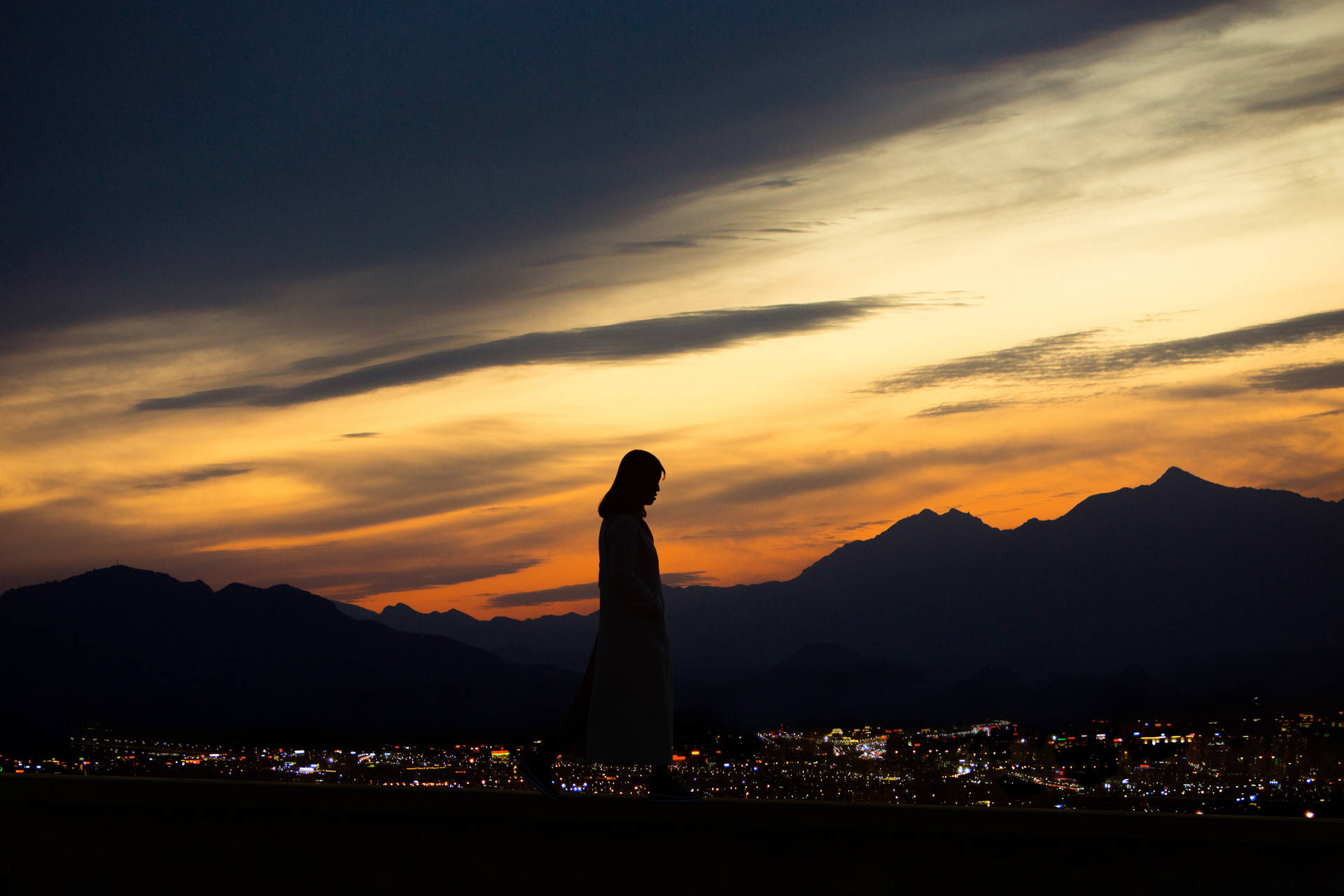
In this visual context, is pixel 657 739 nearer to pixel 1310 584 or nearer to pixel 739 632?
pixel 739 632

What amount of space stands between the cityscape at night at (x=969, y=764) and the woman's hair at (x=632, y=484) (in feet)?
13.0

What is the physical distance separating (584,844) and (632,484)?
189cm

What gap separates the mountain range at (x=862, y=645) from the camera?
64562 millimetres

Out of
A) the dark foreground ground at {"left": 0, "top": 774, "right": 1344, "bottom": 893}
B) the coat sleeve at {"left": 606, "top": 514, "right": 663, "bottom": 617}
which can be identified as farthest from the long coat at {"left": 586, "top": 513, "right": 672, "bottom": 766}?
the dark foreground ground at {"left": 0, "top": 774, "right": 1344, "bottom": 893}

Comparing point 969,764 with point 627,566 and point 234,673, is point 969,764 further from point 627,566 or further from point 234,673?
point 234,673

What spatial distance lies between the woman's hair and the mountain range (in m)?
3.74

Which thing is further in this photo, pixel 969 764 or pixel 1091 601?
pixel 1091 601

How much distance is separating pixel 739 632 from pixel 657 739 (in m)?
141

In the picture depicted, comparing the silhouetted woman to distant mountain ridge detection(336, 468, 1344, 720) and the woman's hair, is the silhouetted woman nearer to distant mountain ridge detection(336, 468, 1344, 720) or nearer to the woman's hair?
the woman's hair

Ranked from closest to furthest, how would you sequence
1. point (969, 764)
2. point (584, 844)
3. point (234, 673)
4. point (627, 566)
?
point (584, 844) → point (627, 566) → point (969, 764) → point (234, 673)

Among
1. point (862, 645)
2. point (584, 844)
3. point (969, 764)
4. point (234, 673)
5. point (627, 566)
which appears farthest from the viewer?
point (862, 645)

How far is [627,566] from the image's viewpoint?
576 centimetres

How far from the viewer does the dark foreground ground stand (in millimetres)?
4918

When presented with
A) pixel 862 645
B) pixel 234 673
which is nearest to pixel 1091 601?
pixel 862 645
